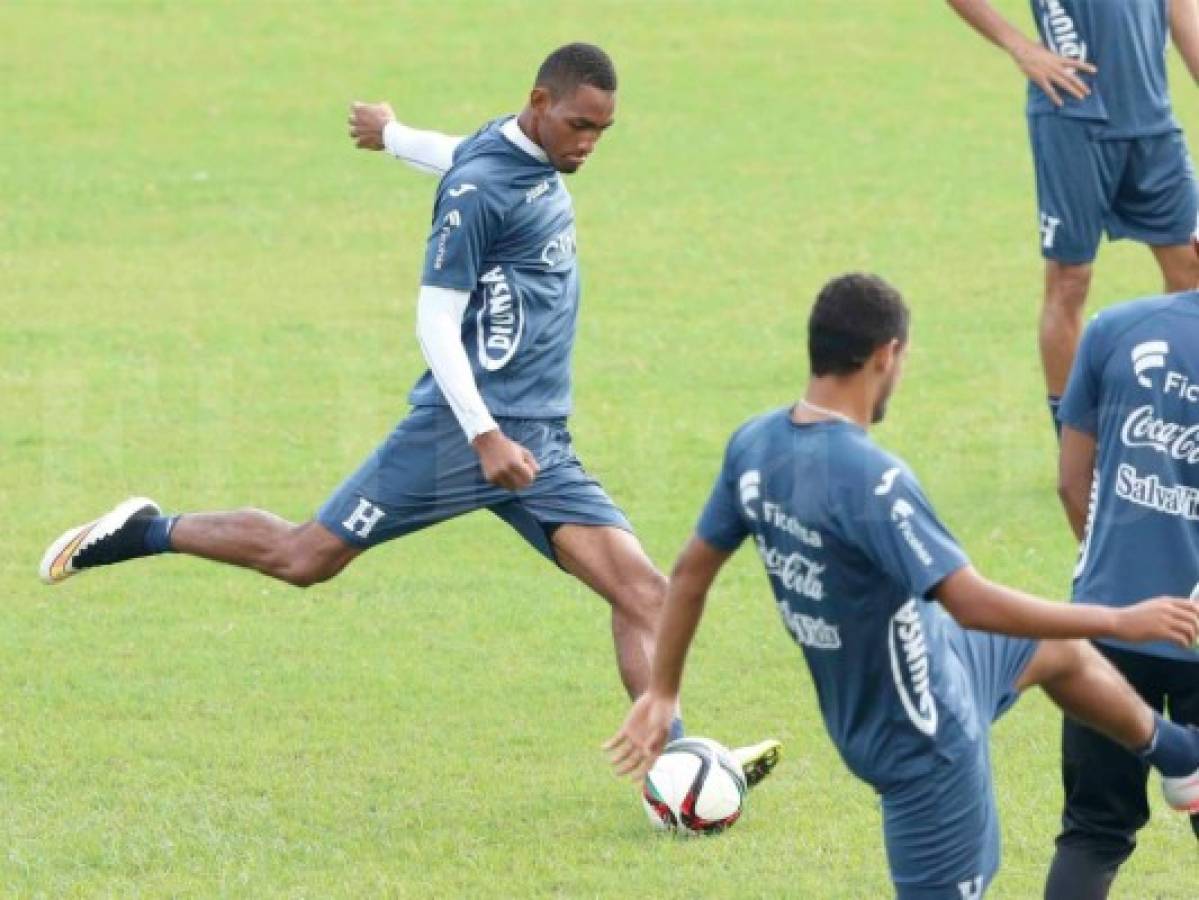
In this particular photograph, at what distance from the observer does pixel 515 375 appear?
29.8 feet

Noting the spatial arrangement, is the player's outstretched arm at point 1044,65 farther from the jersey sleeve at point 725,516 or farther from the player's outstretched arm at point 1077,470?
the jersey sleeve at point 725,516

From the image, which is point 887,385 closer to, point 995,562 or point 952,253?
point 995,562

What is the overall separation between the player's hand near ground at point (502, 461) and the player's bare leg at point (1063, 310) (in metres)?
3.92

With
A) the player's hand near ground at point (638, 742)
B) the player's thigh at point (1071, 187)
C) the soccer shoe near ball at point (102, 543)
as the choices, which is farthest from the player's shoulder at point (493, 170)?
the player's thigh at point (1071, 187)

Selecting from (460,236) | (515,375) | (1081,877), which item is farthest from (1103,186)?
(1081,877)

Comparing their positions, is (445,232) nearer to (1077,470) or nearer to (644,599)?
(644,599)

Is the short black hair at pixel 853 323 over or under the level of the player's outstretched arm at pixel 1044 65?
over

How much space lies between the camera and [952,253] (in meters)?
18.1

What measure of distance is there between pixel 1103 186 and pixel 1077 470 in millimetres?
4766

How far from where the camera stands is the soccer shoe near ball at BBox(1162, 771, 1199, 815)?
22.5 feet

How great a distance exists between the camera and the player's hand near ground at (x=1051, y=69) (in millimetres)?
11531

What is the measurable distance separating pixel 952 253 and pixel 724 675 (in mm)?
8493

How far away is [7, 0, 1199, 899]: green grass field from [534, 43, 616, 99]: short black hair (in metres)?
2.46

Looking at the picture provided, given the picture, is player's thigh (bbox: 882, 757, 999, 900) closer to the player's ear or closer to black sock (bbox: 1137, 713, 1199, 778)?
black sock (bbox: 1137, 713, 1199, 778)
